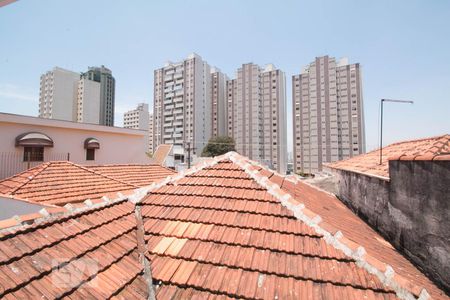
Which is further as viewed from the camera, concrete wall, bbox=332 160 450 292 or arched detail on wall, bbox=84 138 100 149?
arched detail on wall, bbox=84 138 100 149

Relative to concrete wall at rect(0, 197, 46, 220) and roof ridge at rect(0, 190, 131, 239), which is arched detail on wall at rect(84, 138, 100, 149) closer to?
concrete wall at rect(0, 197, 46, 220)

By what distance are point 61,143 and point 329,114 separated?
5993 centimetres

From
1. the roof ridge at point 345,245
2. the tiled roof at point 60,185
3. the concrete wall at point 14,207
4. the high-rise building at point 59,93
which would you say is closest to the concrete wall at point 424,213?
the roof ridge at point 345,245

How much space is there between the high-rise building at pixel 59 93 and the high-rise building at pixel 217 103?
43.1 meters

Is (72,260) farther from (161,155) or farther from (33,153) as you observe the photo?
(161,155)

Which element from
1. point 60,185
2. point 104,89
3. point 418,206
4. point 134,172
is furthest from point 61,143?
point 104,89

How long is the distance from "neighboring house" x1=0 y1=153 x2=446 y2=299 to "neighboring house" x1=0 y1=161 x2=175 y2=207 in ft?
16.0

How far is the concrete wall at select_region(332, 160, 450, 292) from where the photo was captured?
3508 mm

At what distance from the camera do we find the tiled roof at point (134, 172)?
12992 millimetres

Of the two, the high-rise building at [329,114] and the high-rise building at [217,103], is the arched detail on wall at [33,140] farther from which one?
the high-rise building at [217,103]

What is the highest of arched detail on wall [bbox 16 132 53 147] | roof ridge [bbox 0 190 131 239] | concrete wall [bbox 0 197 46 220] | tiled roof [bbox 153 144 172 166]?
arched detail on wall [bbox 16 132 53 147]

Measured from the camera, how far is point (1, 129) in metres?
14.0

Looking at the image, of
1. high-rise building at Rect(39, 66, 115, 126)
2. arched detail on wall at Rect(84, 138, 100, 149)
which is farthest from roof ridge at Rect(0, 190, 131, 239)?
high-rise building at Rect(39, 66, 115, 126)

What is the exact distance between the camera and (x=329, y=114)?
61344 millimetres
